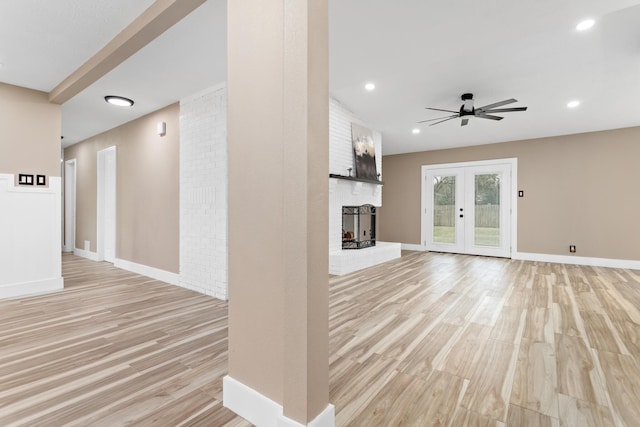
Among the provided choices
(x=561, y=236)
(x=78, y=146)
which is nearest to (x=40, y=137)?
(x=78, y=146)

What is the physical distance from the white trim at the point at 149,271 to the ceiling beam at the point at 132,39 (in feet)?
8.10

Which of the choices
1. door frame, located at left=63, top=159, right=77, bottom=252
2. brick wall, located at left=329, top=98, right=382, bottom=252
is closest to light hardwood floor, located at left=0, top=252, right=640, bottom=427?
brick wall, located at left=329, top=98, right=382, bottom=252

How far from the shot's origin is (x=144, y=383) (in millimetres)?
1741

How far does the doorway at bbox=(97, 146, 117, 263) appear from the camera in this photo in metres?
5.56

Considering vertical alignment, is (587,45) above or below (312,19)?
above

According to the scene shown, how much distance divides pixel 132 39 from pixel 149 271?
11.0 ft

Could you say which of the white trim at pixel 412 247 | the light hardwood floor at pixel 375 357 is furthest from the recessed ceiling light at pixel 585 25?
the white trim at pixel 412 247

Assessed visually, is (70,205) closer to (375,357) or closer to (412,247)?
(375,357)

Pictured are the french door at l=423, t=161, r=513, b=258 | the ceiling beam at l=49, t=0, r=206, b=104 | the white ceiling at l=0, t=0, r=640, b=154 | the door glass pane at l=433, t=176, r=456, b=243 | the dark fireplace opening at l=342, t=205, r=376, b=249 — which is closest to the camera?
the ceiling beam at l=49, t=0, r=206, b=104

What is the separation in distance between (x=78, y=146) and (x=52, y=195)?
352cm

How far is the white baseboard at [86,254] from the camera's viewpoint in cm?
596

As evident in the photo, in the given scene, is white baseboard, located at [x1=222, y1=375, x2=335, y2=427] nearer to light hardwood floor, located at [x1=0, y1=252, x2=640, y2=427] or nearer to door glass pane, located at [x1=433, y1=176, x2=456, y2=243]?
light hardwood floor, located at [x1=0, y1=252, x2=640, y2=427]

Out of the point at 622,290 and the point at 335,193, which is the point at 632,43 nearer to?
the point at 622,290

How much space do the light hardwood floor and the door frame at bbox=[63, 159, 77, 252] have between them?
4.05 meters
